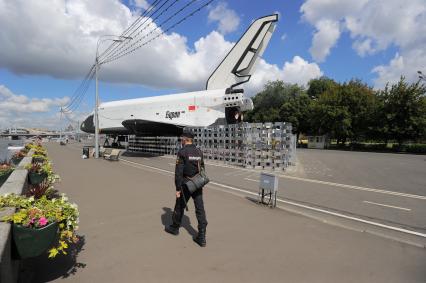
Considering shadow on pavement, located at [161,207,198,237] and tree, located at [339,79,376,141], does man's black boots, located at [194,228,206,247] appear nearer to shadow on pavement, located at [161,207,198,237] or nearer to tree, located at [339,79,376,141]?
shadow on pavement, located at [161,207,198,237]

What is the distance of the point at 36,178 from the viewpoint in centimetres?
845

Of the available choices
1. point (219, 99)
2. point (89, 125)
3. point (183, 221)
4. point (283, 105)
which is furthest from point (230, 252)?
point (283, 105)

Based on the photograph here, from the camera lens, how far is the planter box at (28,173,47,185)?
8.33m

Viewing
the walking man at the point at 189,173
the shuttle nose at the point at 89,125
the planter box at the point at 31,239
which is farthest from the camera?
the shuttle nose at the point at 89,125

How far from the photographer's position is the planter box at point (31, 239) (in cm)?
363

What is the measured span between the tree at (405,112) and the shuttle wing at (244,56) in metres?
22.0

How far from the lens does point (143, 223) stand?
6809 mm

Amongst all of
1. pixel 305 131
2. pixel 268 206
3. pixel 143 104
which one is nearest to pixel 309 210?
pixel 268 206

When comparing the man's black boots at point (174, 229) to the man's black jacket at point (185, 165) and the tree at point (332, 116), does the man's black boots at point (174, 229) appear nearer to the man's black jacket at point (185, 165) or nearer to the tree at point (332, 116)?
the man's black jacket at point (185, 165)

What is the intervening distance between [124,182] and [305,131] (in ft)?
169

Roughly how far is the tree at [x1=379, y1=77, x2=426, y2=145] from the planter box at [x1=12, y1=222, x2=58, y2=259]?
3925 cm

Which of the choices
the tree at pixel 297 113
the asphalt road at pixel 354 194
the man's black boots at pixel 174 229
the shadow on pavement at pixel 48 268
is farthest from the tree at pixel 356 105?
the shadow on pavement at pixel 48 268

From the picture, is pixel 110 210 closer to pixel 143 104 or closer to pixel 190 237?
pixel 190 237

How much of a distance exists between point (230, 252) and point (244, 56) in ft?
62.5
